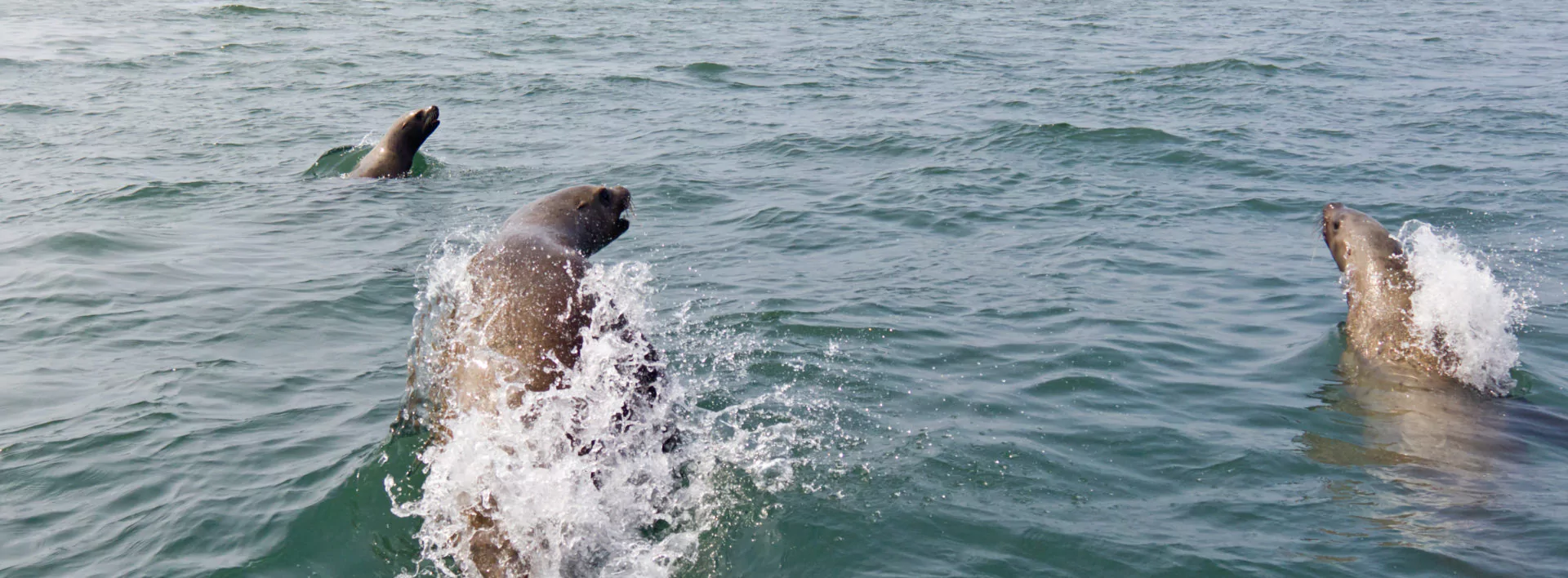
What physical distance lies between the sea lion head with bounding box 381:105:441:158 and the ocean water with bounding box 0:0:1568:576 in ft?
1.05

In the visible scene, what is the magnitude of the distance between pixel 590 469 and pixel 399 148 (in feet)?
29.6

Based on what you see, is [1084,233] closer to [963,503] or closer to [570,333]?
[963,503]

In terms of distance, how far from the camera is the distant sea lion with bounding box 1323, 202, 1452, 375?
7641 millimetres

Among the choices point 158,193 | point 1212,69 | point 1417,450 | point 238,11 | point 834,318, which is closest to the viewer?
point 1417,450

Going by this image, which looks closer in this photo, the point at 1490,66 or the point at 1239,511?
the point at 1239,511

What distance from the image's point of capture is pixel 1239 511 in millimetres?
5617

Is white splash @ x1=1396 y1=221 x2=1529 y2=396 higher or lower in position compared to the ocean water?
higher

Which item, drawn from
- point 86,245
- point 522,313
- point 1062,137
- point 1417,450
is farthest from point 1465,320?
point 86,245

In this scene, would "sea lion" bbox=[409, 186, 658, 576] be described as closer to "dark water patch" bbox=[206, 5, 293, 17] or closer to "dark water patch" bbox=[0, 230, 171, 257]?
"dark water patch" bbox=[0, 230, 171, 257]

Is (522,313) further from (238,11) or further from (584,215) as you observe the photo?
(238,11)

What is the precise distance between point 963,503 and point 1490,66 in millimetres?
17150

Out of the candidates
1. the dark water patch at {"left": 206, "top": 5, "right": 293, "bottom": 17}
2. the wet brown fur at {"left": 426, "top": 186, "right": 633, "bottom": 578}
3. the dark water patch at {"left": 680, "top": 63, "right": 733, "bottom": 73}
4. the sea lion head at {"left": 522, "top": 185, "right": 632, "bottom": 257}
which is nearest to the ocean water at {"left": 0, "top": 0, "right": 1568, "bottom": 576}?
the wet brown fur at {"left": 426, "top": 186, "right": 633, "bottom": 578}

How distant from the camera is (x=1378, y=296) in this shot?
808 centimetres

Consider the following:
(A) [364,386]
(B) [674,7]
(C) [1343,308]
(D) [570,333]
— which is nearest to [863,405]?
(D) [570,333]
